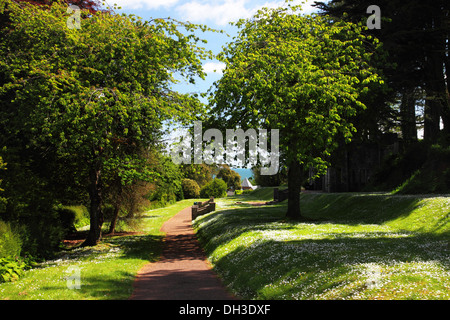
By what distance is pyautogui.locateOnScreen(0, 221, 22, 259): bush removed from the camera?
14.3 meters

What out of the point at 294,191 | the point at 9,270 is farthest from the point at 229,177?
the point at 9,270

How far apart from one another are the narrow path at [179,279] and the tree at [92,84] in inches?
169

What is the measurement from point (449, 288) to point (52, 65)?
53.5 feet

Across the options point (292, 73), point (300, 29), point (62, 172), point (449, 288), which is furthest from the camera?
point (300, 29)

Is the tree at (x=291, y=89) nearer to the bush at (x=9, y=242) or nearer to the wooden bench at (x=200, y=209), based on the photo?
the bush at (x=9, y=242)

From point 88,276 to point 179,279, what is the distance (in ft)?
9.84

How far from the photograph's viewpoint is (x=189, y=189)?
70688 millimetres

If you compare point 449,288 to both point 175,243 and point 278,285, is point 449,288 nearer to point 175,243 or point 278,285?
point 278,285

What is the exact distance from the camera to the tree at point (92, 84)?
15992 mm

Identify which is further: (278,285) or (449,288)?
(278,285)

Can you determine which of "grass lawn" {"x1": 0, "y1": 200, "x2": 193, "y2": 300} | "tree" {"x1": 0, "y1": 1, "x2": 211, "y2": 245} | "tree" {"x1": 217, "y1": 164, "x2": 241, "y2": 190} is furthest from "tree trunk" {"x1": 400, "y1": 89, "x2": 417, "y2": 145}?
"tree" {"x1": 217, "y1": 164, "x2": 241, "y2": 190}

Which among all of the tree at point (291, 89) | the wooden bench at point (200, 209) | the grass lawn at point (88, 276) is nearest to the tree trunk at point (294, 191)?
the tree at point (291, 89)

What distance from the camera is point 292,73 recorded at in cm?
1903
